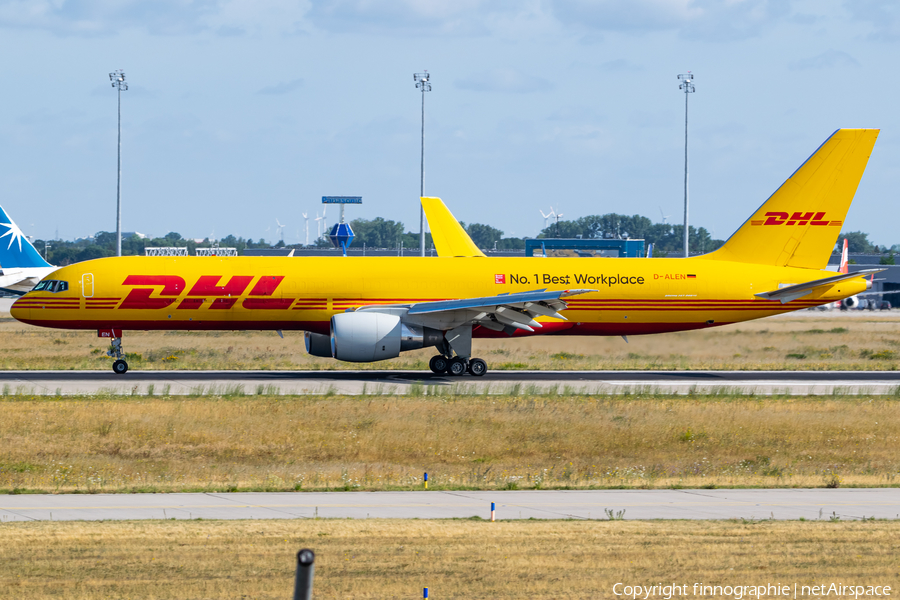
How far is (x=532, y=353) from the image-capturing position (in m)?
52.1

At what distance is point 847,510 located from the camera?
17.2 metres

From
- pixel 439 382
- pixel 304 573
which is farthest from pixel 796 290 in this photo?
pixel 304 573

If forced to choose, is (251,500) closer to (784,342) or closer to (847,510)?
(847,510)

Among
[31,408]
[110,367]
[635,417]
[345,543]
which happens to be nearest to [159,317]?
[110,367]

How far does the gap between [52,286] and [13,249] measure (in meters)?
41.9

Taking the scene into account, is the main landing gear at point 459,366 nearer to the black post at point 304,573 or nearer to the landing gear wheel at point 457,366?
the landing gear wheel at point 457,366

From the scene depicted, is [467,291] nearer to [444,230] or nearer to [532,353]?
[444,230]

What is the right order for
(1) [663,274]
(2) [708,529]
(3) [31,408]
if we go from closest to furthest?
(2) [708,529] → (3) [31,408] → (1) [663,274]

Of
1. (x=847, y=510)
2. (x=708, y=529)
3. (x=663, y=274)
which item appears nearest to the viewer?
(x=708, y=529)

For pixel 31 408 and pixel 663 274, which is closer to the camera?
pixel 31 408

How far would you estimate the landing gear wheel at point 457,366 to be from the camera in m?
39.0

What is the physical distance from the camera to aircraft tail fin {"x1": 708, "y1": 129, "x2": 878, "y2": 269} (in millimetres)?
42406

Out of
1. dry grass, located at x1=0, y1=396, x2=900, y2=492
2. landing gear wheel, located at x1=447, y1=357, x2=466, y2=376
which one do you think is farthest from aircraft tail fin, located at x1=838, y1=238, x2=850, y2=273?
dry grass, located at x1=0, y1=396, x2=900, y2=492

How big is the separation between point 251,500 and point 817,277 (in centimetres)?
3093
